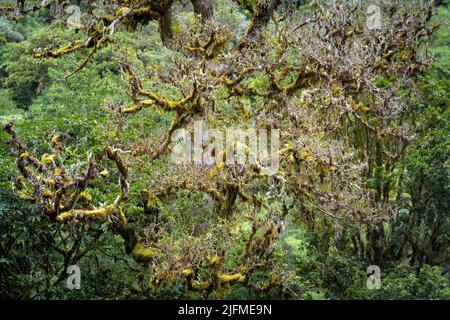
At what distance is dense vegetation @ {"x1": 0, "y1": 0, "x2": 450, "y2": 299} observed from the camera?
27.2 ft

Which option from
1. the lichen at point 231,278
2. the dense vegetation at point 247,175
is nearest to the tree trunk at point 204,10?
the dense vegetation at point 247,175

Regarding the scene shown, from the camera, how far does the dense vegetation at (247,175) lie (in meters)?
8.30

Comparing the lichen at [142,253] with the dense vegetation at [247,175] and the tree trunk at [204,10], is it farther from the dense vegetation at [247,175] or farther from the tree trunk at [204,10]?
the tree trunk at [204,10]

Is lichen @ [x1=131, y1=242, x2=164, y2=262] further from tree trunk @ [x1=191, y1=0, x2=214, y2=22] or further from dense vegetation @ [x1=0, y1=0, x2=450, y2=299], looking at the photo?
tree trunk @ [x1=191, y1=0, x2=214, y2=22]

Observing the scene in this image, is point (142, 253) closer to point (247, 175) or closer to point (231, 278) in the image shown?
point (231, 278)

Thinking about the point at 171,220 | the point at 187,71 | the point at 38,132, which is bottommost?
the point at 171,220

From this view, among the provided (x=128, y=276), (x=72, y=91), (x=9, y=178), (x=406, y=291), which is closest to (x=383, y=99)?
(x=406, y=291)

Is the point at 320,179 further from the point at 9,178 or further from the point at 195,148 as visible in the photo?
the point at 9,178

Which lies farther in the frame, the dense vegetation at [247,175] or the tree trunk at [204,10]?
the tree trunk at [204,10]

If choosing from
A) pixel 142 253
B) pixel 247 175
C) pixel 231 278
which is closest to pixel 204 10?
pixel 247 175

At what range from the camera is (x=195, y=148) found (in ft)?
29.8

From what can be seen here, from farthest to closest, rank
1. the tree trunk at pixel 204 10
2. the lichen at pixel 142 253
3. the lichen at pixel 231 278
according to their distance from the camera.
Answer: the tree trunk at pixel 204 10 → the lichen at pixel 142 253 → the lichen at pixel 231 278

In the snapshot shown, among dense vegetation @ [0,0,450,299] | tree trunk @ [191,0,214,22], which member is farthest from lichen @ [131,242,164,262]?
tree trunk @ [191,0,214,22]

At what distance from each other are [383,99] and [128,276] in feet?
16.2
